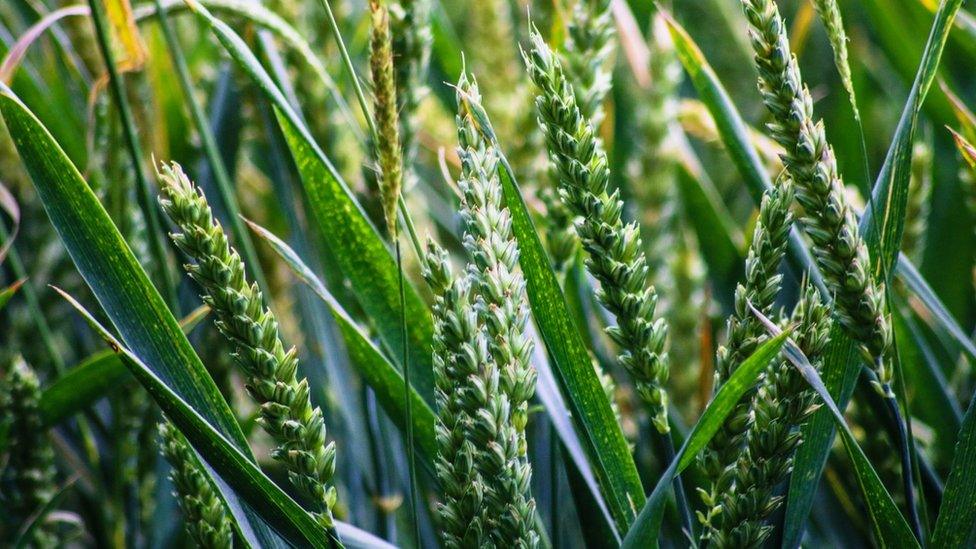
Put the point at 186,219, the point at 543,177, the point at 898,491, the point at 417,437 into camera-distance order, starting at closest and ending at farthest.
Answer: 1. the point at 186,219
2. the point at 417,437
3. the point at 898,491
4. the point at 543,177

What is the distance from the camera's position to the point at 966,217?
3.41 feet

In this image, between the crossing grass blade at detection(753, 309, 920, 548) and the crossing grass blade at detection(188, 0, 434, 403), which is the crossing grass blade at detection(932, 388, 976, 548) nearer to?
the crossing grass blade at detection(753, 309, 920, 548)

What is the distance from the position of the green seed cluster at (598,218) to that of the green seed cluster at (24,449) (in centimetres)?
49

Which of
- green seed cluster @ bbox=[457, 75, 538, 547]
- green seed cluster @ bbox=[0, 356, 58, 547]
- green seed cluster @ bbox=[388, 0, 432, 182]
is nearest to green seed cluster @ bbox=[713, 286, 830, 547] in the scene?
green seed cluster @ bbox=[457, 75, 538, 547]

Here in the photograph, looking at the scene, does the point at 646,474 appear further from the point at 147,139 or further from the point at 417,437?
the point at 147,139

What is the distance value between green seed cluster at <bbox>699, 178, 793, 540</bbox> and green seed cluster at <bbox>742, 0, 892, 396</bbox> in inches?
0.7

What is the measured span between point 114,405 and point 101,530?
0.62ft

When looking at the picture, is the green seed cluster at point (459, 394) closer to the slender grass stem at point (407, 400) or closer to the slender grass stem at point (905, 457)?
the slender grass stem at point (407, 400)

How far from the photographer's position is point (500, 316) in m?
0.43

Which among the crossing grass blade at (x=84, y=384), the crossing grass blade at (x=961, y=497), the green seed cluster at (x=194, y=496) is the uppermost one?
the crossing grass blade at (x=84, y=384)

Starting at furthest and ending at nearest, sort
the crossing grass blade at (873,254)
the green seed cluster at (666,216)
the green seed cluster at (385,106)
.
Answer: the green seed cluster at (666,216) → the crossing grass blade at (873,254) → the green seed cluster at (385,106)

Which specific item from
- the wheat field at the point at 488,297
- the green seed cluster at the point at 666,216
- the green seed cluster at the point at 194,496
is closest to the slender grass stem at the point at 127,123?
the wheat field at the point at 488,297

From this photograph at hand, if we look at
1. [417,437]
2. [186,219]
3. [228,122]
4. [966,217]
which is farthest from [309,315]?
[966,217]

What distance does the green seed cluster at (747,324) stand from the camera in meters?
0.44
